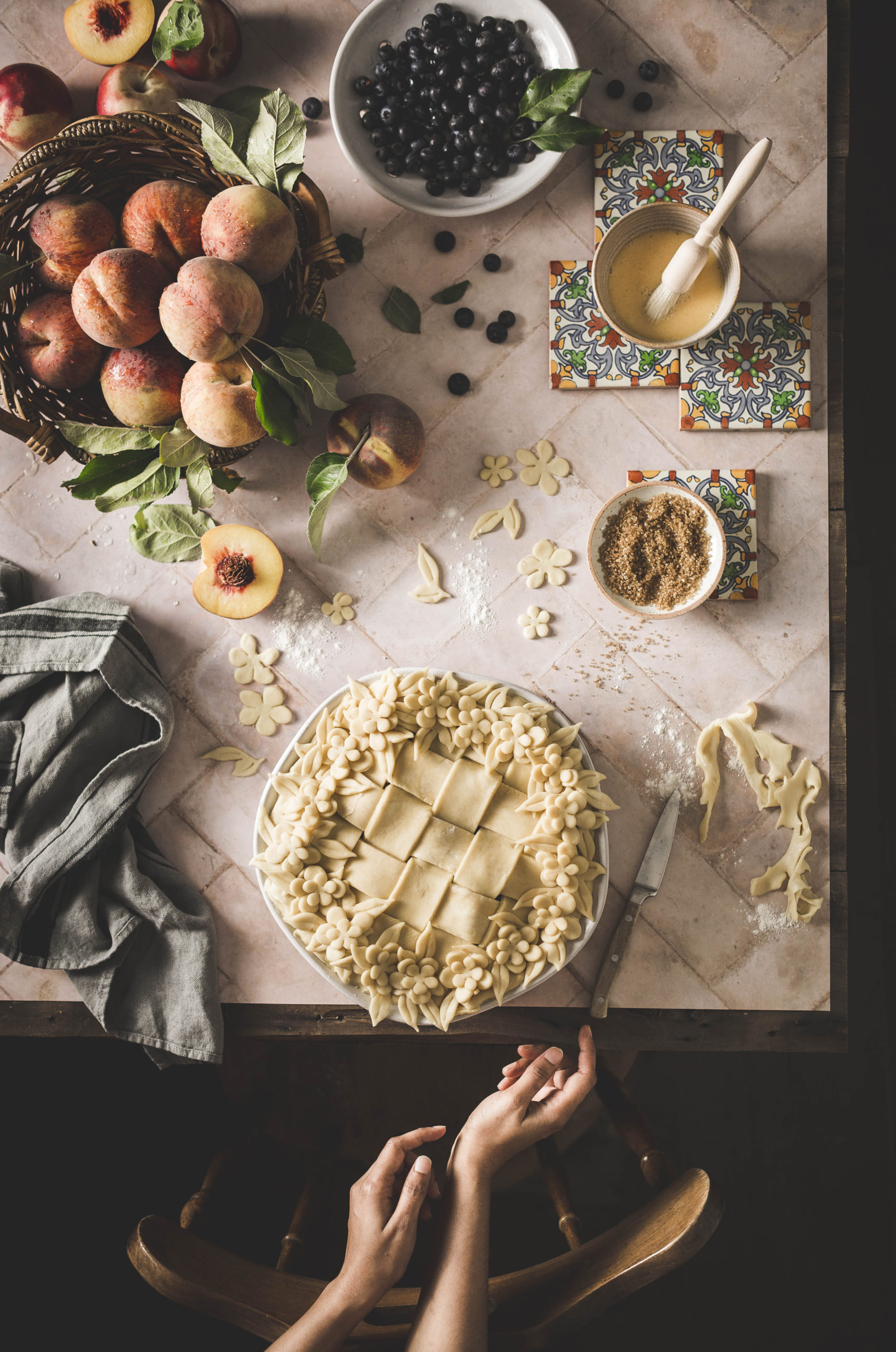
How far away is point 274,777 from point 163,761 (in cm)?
30

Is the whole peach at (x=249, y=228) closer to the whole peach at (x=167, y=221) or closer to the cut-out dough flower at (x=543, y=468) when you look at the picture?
the whole peach at (x=167, y=221)

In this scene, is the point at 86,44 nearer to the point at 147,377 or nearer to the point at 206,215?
the point at 206,215

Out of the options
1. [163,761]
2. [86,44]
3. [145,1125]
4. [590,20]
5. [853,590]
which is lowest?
[145,1125]

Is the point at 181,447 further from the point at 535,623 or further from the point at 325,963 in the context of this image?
the point at 325,963

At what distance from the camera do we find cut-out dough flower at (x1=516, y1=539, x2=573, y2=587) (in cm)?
149

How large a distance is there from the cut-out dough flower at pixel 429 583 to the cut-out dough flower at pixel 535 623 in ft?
0.47

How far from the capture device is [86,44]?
1431 millimetres

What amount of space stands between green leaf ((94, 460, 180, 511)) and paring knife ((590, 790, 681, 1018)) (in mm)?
1002

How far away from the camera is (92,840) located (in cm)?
141

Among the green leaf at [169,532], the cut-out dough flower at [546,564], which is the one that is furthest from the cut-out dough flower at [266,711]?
the cut-out dough flower at [546,564]

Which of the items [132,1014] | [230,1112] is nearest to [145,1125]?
[230,1112]

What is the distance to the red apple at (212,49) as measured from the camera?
140 cm

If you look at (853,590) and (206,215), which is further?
(853,590)

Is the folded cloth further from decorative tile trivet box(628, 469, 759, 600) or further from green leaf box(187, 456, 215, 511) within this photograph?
decorative tile trivet box(628, 469, 759, 600)
